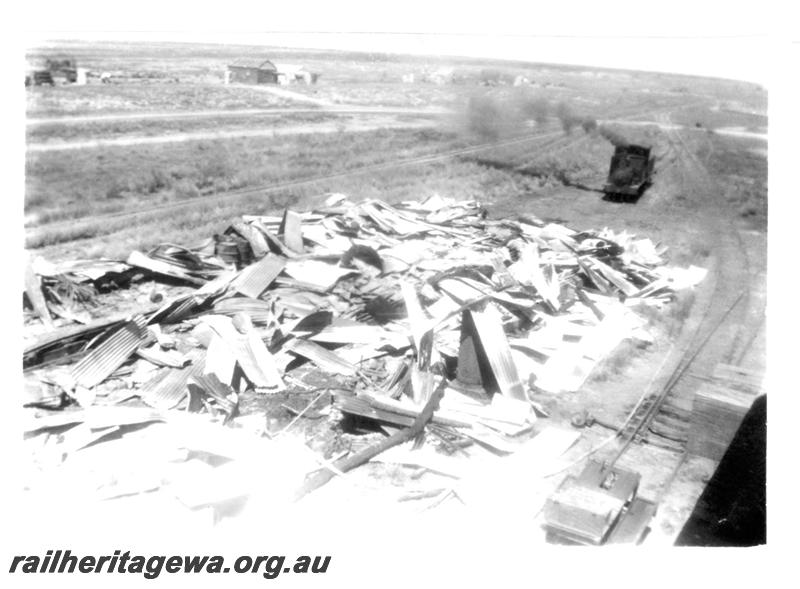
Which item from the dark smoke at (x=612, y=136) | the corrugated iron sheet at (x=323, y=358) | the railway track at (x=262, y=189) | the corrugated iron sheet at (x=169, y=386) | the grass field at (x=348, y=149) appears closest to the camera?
the corrugated iron sheet at (x=169, y=386)

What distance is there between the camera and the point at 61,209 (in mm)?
14148

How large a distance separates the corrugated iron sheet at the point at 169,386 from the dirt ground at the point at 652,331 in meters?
0.87

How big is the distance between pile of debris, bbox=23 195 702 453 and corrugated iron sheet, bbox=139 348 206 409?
0.06ft

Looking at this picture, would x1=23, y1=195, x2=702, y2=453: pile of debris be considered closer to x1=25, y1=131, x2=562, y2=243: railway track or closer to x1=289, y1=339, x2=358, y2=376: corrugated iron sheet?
x1=289, y1=339, x2=358, y2=376: corrugated iron sheet

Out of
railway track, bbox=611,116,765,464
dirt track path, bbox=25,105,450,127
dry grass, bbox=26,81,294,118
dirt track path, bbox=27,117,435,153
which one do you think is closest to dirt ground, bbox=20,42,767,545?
railway track, bbox=611,116,765,464

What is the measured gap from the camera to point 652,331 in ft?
36.6

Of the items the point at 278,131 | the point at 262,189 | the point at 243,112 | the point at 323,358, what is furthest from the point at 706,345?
the point at 243,112

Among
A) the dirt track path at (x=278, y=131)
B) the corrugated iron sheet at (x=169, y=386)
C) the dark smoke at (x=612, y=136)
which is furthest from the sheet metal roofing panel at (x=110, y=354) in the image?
the dark smoke at (x=612, y=136)

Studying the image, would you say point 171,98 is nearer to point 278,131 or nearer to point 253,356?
point 278,131

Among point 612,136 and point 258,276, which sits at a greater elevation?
point 612,136

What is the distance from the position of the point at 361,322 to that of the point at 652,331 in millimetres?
5061

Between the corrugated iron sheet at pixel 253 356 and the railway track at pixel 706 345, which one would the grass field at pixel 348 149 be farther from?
the corrugated iron sheet at pixel 253 356

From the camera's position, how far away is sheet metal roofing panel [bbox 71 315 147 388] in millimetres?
7823

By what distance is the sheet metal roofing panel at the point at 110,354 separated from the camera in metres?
7.82
